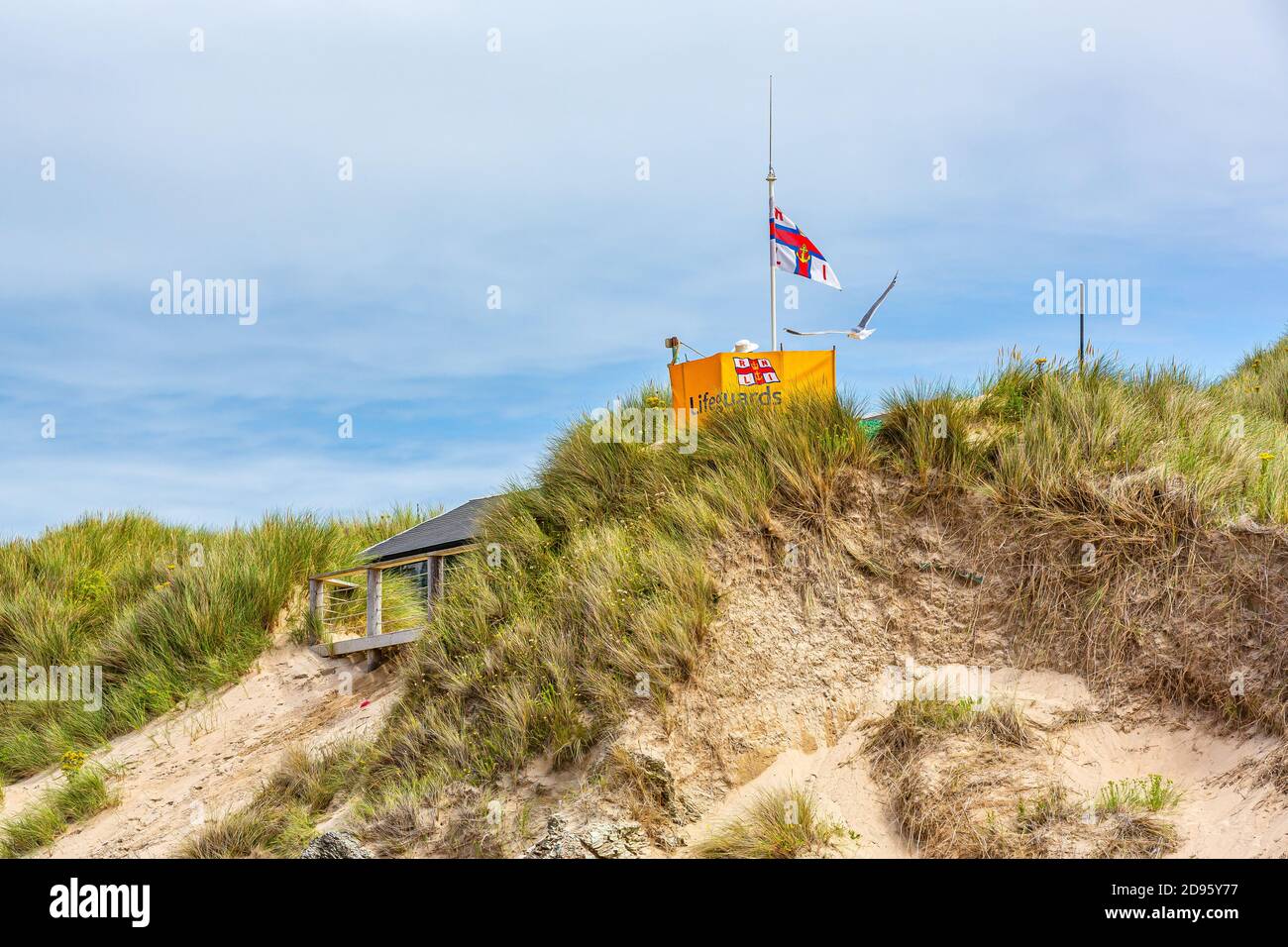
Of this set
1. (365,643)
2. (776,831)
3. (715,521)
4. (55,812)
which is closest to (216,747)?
(55,812)

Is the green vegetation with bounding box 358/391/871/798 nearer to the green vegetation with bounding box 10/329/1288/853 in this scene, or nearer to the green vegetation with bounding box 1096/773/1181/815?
the green vegetation with bounding box 10/329/1288/853

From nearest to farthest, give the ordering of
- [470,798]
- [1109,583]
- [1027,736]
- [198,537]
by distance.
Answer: [1027,736], [1109,583], [470,798], [198,537]

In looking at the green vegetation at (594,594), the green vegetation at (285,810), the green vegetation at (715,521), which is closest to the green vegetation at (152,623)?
the green vegetation at (285,810)

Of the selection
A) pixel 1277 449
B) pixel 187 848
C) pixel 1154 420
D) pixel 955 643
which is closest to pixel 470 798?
pixel 187 848

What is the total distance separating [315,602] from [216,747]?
2.47 meters

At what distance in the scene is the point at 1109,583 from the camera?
10.4 m

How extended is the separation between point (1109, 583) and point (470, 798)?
21.6 feet

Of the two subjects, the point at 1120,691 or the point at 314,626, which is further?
the point at 314,626

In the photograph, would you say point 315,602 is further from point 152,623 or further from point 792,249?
point 792,249

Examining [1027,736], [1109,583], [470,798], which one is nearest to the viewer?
[1027,736]

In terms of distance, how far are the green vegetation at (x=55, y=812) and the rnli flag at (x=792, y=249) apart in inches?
467

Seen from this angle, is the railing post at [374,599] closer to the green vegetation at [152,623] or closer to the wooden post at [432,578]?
the wooden post at [432,578]

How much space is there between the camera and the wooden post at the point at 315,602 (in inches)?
653

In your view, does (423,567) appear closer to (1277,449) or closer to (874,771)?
(874,771)
